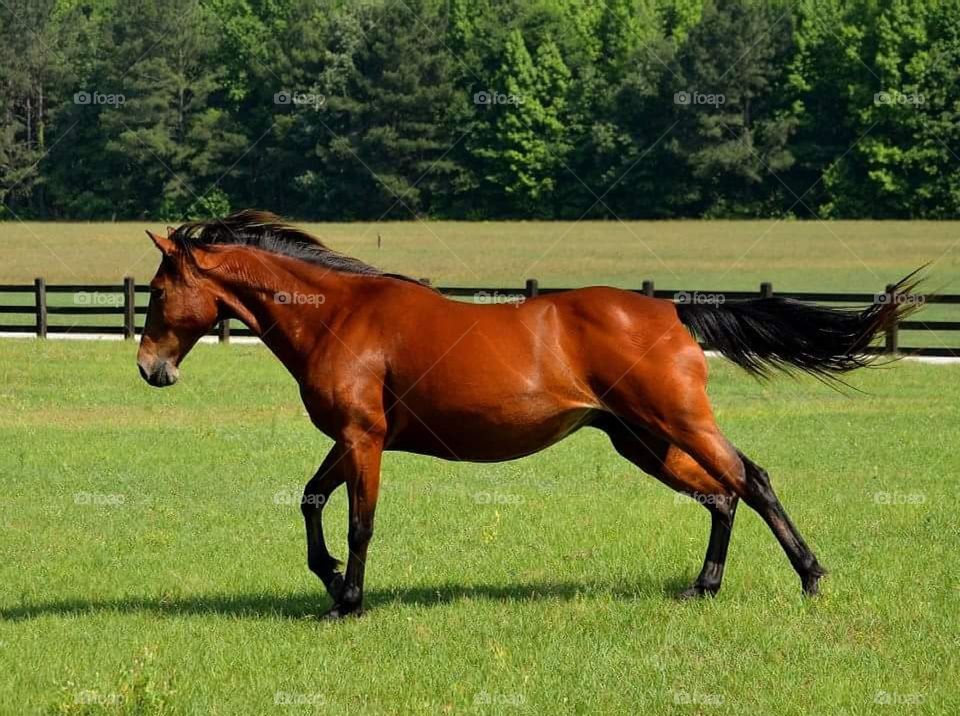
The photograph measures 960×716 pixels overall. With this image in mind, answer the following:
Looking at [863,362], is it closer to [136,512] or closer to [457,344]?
[457,344]

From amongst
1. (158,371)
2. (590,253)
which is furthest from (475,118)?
(158,371)

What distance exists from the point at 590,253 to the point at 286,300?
2081 inches

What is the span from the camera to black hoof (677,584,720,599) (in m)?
8.24

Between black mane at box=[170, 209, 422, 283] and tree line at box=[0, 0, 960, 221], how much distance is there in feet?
215

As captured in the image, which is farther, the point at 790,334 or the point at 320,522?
the point at 790,334

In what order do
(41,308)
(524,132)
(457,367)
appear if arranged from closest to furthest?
(457,367) < (41,308) < (524,132)

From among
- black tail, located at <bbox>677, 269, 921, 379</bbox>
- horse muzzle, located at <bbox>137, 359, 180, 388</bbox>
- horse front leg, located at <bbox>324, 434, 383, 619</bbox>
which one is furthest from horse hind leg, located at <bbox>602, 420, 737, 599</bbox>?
horse muzzle, located at <bbox>137, 359, 180, 388</bbox>

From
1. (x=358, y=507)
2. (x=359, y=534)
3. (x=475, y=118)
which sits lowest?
(x=475, y=118)

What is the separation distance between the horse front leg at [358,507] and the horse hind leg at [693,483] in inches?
59.0


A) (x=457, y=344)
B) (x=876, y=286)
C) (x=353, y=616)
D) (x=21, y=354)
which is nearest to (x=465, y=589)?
(x=353, y=616)

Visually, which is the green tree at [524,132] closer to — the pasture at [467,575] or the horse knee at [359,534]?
the pasture at [467,575]

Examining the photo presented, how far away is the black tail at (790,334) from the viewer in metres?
8.61

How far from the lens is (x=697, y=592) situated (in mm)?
8281

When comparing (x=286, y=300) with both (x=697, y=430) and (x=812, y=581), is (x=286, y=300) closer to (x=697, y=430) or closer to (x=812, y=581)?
(x=697, y=430)
